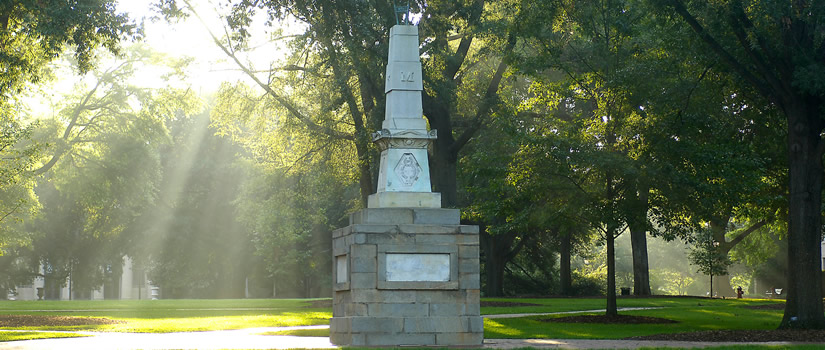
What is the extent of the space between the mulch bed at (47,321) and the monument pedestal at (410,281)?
1187 cm

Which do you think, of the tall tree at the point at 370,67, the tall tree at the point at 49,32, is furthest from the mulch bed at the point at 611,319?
the tall tree at the point at 49,32

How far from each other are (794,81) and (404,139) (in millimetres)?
8902

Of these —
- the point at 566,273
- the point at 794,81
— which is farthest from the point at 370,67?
the point at 566,273

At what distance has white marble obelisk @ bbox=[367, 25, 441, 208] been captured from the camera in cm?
1581

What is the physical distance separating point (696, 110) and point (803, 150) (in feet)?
11.4

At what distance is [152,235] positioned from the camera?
57.8 metres

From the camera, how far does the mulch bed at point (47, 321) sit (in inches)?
951

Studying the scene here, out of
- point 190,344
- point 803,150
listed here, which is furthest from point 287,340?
point 803,150

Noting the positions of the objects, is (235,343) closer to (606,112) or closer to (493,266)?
(606,112)

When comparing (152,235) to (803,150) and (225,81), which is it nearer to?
(225,81)

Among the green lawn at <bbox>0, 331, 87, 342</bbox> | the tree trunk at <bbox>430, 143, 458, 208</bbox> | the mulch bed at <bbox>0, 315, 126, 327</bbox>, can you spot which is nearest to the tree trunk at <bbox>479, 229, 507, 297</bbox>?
the tree trunk at <bbox>430, 143, 458, 208</bbox>

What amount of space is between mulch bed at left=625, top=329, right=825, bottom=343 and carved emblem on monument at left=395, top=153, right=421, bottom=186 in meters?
5.74

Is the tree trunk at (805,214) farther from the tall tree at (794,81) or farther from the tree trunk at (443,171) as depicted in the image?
the tree trunk at (443,171)

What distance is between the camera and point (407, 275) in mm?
15125
